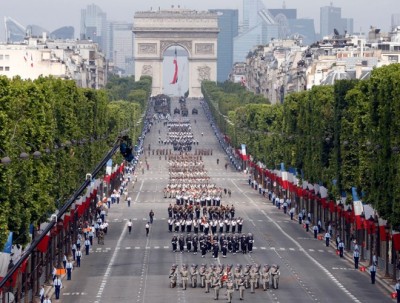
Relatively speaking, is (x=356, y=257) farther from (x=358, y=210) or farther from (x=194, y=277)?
(x=194, y=277)

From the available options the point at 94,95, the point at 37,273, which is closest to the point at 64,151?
the point at 37,273

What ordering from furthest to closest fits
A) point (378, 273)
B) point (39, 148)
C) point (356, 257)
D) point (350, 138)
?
point (350, 138)
point (356, 257)
point (378, 273)
point (39, 148)

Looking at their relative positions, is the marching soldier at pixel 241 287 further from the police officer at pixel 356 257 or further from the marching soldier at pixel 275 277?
the police officer at pixel 356 257

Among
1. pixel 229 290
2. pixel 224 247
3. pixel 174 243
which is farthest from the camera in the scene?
pixel 174 243

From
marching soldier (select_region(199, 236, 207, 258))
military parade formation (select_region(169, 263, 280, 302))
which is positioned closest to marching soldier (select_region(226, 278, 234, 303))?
military parade formation (select_region(169, 263, 280, 302))

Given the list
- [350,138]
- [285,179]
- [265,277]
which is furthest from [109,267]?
[285,179]

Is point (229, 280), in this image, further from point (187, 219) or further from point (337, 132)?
Result: point (187, 219)

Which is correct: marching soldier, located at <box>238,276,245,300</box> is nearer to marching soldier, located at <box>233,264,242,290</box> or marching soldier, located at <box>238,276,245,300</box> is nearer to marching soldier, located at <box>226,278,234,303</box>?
marching soldier, located at <box>233,264,242,290</box>
